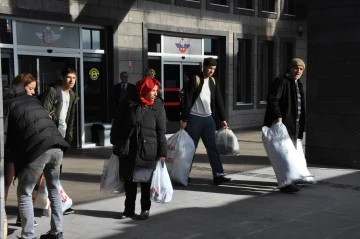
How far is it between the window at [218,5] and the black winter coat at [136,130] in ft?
34.3

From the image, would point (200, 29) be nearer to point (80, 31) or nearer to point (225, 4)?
point (225, 4)

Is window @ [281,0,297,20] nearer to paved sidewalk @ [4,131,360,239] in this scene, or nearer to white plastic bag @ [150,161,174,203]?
paved sidewalk @ [4,131,360,239]

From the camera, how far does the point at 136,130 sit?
18.0 ft

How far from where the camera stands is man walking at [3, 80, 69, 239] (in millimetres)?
4496

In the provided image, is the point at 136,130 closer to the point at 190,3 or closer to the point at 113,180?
the point at 113,180

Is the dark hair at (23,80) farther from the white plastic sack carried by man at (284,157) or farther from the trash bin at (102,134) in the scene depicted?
the trash bin at (102,134)

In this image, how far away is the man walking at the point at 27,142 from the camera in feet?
14.8

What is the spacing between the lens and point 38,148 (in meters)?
4.50

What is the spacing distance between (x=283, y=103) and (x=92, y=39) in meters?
6.39

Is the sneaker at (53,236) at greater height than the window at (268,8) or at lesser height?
lesser

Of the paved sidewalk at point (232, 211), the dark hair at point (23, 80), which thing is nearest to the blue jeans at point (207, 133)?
the paved sidewalk at point (232, 211)

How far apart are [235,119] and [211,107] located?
907 cm

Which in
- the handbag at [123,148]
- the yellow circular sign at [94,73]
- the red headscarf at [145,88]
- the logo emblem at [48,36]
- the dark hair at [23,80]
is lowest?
the handbag at [123,148]

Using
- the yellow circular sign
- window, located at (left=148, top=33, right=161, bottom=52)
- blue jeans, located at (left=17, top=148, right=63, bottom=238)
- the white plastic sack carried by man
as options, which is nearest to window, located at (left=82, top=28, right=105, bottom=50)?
the yellow circular sign
